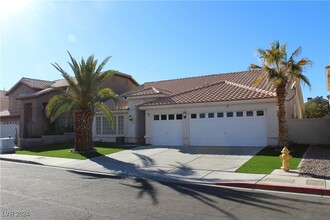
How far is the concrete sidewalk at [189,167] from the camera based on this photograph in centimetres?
962

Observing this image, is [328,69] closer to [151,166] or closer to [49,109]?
[151,166]

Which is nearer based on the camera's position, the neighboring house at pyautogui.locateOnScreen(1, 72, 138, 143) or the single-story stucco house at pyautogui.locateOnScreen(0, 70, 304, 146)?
the single-story stucco house at pyautogui.locateOnScreen(0, 70, 304, 146)

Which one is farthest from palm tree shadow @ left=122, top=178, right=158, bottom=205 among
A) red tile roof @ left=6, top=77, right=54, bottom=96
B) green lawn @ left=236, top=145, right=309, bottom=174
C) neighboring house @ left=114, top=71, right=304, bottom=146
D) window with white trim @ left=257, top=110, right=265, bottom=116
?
red tile roof @ left=6, top=77, right=54, bottom=96

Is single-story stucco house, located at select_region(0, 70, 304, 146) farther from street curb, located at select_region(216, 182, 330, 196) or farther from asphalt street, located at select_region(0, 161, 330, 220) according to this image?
asphalt street, located at select_region(0, 161, 330, 220)

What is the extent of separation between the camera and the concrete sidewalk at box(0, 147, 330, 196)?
31.6ft

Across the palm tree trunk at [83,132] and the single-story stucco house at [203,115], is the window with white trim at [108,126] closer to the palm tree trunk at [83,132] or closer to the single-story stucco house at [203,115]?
the single-story stucco house at [203,115]

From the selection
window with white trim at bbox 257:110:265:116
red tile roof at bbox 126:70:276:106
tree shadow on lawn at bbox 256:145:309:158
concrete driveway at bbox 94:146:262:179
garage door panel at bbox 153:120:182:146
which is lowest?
concrete driveway at bbox 94:146:262:179

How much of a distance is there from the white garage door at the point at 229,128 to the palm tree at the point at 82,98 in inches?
225

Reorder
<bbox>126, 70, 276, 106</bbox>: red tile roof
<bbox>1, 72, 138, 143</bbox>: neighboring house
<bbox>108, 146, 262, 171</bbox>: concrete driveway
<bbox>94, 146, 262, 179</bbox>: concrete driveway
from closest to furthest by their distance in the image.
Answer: <bbox>94, 146, 262, 179</bbox>: concrete driveway < <bbox>108, 146, 262, 171</bbox>: concrete driveway < <bbox>126, 70, 276, 106</bbox>: red tile roof < <bbox>1, 72, 138, 143</bbox>: neighboring house

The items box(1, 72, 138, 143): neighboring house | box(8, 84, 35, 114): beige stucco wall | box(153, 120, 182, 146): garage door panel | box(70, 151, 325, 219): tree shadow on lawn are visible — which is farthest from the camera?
box(8, 84, 35, 114): beige stucco wall

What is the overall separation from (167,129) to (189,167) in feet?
26.4

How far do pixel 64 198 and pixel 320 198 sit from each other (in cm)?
660

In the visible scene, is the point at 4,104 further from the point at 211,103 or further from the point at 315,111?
the point at 315,111

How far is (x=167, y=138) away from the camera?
70.0 feet
